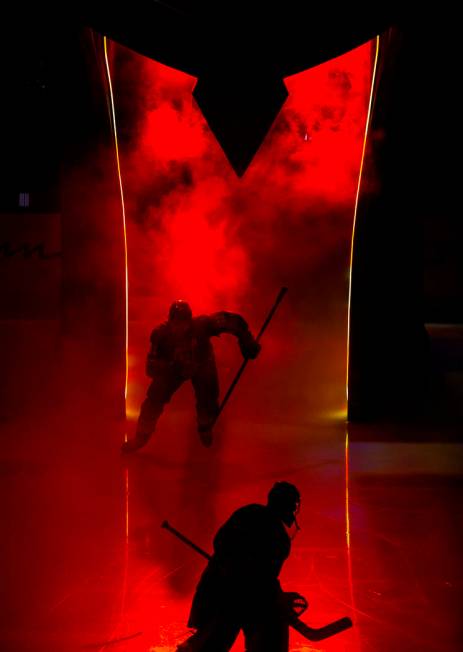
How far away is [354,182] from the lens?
798 centimetres

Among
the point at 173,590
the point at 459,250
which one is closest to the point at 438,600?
the point at 173,590

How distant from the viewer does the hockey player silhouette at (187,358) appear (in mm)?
6582

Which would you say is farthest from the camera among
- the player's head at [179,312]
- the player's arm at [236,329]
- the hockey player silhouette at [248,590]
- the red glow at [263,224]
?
the red glow at [263,224]

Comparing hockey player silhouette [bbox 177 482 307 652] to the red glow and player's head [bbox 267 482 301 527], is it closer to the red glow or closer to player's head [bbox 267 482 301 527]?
player's head [bbox 267 482 301 527]

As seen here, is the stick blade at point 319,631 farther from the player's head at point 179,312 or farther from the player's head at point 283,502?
the player's head at point 179,312

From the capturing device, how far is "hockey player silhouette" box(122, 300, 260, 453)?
658 cm

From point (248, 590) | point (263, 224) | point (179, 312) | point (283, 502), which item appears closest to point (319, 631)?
point (248, 590)

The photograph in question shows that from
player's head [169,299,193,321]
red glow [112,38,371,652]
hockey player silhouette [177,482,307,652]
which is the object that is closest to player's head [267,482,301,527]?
hockey player silhouette [177,482,307,652]

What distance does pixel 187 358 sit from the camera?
6.66 meters

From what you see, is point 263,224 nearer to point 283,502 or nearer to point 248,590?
point 283,502

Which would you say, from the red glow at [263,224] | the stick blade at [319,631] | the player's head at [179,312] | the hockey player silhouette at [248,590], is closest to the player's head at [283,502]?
the hockey player silhouette at [248,590]

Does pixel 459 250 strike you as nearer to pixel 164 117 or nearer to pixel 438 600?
pixel 164 117

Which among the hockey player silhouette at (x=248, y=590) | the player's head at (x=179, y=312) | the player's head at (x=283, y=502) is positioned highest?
the player's head at (x=179, y=312)

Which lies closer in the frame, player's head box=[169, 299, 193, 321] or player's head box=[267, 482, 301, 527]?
player's head box=[267, 482, 301, 527]
